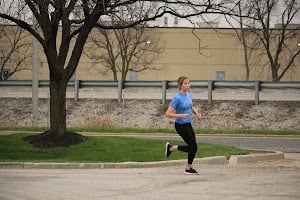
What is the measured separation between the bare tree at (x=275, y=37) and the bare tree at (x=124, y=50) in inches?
268

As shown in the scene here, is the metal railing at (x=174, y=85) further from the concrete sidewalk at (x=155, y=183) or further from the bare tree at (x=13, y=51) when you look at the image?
the concrete sidewalk at (x=155, y=183)

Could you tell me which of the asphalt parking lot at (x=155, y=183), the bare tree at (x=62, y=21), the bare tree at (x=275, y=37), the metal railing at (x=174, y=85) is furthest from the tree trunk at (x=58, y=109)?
the bare tree at (x=275, y=37)

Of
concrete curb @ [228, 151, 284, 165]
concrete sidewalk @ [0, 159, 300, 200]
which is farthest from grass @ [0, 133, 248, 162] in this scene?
concrete sidewalk @ [0, 159, 300, 200]

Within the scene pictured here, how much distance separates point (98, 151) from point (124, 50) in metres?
30.6

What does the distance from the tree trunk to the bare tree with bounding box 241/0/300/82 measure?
22.6m

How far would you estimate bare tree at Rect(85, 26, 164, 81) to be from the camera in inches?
1788

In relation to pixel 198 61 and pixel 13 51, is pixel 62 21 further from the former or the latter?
pixel 198 61

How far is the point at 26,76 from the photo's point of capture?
47.5 meters

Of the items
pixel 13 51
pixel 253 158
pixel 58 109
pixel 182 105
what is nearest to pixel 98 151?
pixel 58 109

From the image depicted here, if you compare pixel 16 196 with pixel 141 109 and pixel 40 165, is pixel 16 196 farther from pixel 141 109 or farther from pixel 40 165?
pixel 141 109

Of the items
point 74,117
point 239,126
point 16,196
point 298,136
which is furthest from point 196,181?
point 74,117

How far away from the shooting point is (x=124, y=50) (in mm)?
45531

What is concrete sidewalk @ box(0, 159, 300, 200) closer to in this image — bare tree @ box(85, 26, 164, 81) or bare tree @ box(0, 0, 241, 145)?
bare tree @ box(0, 0, 241, 145)

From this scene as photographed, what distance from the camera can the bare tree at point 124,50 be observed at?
45.4 m
